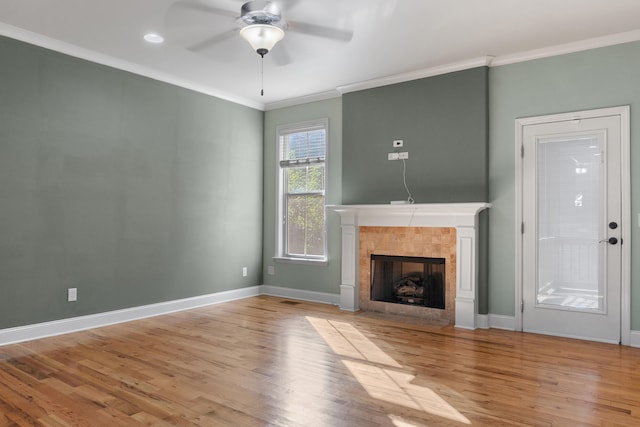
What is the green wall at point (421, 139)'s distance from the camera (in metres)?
4.68

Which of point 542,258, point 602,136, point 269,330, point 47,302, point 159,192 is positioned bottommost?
point 269,330

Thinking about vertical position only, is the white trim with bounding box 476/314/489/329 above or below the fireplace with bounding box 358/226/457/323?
below

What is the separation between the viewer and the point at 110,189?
4.67m

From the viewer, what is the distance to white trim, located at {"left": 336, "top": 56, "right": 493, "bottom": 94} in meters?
4.61

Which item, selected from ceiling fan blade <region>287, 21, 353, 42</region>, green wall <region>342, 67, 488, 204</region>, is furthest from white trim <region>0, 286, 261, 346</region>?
ceiling fan blade <region>287, 21, 353, 42</region>

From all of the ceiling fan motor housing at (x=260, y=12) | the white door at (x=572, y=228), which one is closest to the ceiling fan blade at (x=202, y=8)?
the ceiling fan motor housing at (x=260, y=12)

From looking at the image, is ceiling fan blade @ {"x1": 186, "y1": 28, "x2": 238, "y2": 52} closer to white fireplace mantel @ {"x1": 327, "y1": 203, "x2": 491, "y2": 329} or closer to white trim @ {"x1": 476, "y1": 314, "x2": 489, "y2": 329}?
white fireplace mantel @ {"x1": 327, "y1": 203, "x2": 491, "y2": 329}

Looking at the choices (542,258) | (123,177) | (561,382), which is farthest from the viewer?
(123,177)

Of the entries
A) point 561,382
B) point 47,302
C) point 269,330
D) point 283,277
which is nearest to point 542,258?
point 561,382

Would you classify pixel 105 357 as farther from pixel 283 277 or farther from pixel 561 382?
pixel 561 382

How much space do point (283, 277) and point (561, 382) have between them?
394 centimetres

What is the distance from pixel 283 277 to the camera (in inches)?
248

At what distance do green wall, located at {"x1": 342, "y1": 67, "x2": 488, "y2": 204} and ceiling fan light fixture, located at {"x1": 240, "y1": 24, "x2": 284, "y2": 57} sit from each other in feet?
6.65

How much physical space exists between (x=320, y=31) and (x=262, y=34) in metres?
0.58
